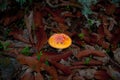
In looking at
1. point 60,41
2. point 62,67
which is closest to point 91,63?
point 62,67

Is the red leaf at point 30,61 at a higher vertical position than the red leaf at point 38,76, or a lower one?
higher

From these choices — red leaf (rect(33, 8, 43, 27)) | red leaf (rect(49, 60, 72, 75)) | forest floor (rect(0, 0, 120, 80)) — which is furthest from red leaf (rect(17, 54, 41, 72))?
red leaf (rect(33, 8, 43, 27))

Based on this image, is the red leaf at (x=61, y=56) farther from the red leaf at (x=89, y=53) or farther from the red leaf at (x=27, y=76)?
the red leaf at (x=27, y=76)

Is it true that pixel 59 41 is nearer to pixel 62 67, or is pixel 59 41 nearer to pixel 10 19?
pixel 62 67

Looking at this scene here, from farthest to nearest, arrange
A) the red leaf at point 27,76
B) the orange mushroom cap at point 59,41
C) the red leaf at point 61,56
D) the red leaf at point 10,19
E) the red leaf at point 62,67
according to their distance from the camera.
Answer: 1. the red leaf at point 10,19
2. the orange mushroom cap at point 59,41
3. the red leaf at point 61,56
4. the red leaf at point 62,67
5. the red leaf at point 27,76

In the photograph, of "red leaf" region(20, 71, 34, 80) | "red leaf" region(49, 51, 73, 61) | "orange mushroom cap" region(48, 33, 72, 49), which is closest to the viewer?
"red leaf" region(20, 71, 34, 80)

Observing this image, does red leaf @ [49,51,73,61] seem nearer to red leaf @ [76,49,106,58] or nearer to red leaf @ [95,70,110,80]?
red leaf @ [76,49,106,58]

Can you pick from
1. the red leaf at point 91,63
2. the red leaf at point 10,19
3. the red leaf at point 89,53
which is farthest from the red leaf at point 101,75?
the red leaf at point 10,19

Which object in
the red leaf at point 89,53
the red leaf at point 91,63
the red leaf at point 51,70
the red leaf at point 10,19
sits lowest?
the red leaf at point 51,70
